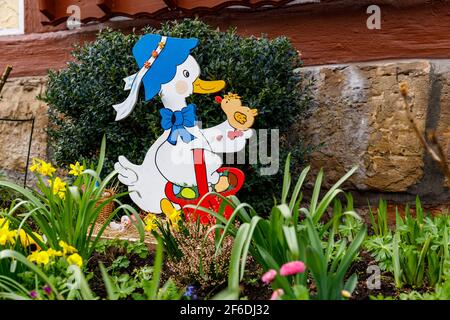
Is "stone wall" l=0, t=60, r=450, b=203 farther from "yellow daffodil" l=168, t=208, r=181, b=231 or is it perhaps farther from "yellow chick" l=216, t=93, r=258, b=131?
"yellow daffodil" l=168, t=208, r=181, b=231

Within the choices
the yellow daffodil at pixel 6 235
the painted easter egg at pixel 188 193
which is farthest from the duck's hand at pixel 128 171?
the yellow daffodil at pixel 6 235

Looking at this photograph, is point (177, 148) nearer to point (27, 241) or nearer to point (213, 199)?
point (213, 199)

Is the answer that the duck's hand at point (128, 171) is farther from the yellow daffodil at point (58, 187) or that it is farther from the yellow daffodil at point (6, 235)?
the yellow daffodil at point (6, 235)

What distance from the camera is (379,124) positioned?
3.34 m

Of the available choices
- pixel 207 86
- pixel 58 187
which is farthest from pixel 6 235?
pixel 207 86

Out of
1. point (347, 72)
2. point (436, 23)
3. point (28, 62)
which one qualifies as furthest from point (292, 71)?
point (28, 62)

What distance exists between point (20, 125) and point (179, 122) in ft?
6.17

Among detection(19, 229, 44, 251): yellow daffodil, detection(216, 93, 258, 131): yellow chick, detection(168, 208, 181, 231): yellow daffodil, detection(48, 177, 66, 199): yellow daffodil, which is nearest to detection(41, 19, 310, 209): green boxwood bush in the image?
detection(216, 93, 258, 131): yellow chick

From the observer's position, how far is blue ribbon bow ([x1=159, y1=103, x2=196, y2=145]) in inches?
121

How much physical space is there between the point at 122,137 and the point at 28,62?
1.59 meters

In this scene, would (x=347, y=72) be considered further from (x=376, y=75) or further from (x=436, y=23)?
(x=436, y=23)

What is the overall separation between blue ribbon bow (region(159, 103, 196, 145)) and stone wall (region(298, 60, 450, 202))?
79 centimetres

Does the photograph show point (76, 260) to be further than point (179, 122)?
No

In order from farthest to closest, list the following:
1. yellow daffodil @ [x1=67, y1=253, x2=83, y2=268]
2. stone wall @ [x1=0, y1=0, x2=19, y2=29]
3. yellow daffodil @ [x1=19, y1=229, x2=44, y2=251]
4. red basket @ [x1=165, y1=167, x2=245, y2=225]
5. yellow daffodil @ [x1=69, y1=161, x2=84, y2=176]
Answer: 1. stone wall @ [x1=0, y1=0, x2=19, y2=29]
2. red basket @ [x1=165, y1=167, x2=245, y2=225]
3. yellow daffodil @ [x1=69, y1=161, x2=84, y2=176]
4. yellow daffodil @ [x1=19, y1=229, x2=44, y2=251]
5. yellow daffodil @ [x1=67, y1=253, x2=83, y2=268]
